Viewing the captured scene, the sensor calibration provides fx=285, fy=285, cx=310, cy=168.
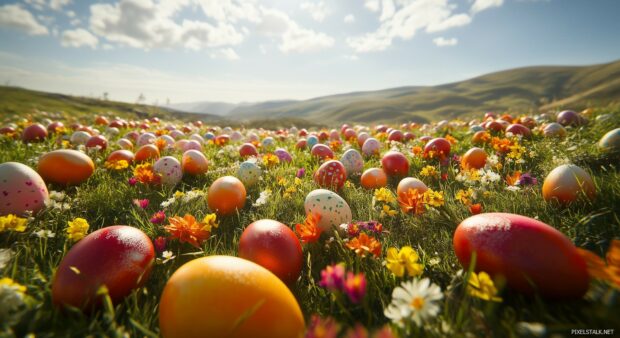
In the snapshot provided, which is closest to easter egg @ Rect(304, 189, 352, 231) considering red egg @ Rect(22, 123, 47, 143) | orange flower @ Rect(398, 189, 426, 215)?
orange flower @ Rect(398, 189, 426, 215)

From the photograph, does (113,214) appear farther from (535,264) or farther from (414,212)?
(535,264)

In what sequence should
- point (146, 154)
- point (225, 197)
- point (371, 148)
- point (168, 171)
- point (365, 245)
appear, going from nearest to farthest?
point (365, 245), point (225, 197), point (168, 171), point (146, 154), point (371, 148)

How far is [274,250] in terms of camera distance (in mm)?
1903

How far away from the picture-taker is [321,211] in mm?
2602

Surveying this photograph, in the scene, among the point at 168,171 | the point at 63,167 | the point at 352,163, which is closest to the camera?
the point at 63,167

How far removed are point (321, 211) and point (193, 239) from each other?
1.09 metres

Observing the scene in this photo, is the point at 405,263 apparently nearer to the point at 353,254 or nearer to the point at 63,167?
the point at 353,254

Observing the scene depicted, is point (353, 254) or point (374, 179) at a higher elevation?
point (374, 179)

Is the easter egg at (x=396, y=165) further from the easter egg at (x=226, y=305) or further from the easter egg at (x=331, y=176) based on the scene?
the easter egg at (x=226, y=305)

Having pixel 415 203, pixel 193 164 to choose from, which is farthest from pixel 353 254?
pixel 193 164

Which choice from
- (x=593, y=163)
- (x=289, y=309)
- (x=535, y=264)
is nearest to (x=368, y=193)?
(x=535, y=264)

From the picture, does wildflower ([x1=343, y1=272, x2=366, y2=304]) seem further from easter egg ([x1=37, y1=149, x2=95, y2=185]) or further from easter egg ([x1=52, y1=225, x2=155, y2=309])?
easter egg ([x1=37, y1=149, x2=95, y2=185])

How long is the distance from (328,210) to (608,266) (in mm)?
1772

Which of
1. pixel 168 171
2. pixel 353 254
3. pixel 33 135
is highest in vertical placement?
pixel 33 135
